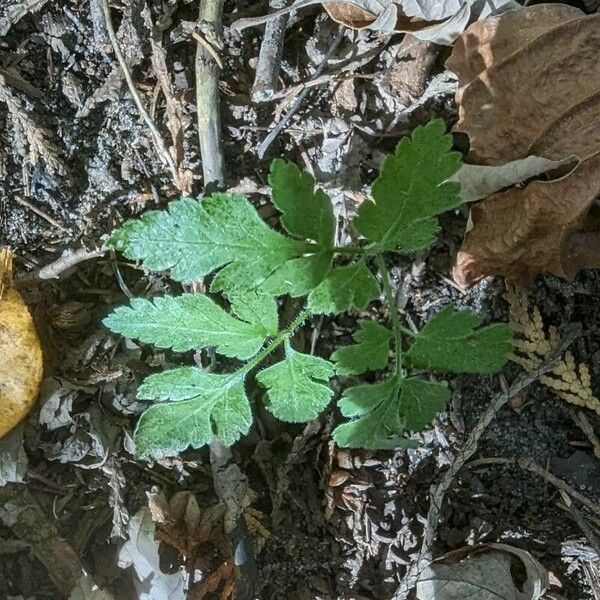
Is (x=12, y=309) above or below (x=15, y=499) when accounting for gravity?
above

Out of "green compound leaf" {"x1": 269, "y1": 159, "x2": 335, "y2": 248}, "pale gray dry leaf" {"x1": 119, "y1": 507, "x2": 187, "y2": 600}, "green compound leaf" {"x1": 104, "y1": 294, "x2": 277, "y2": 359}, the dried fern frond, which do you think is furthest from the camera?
the dried fern frond

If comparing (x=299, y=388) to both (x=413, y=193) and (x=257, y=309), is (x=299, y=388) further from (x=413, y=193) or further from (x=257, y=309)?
(x=413, y=193)

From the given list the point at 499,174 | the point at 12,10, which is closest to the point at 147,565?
the point at 499,174

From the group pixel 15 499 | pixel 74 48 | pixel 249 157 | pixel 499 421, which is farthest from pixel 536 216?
pixel 15 499

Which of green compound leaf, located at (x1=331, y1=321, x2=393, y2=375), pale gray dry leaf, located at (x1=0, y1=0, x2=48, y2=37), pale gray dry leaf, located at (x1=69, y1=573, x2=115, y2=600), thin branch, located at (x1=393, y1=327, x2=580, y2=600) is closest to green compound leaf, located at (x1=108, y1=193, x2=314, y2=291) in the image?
green compound leaf, located at (x1=331, y1=321, x2=393, y2=375)

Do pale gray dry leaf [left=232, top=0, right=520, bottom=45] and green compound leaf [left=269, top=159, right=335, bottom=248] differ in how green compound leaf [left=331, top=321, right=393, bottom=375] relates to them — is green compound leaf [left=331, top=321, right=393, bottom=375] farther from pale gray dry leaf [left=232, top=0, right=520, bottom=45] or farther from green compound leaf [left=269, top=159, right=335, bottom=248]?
pale gray dry leaf [left=232, top=0, right=520, bottom=45]

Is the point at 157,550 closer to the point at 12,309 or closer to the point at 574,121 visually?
the point at 12,309
